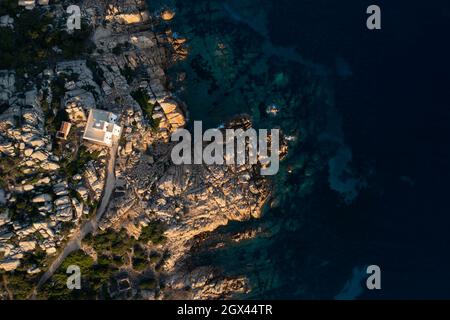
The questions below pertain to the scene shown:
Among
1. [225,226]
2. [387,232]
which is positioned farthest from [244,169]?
[387,232]

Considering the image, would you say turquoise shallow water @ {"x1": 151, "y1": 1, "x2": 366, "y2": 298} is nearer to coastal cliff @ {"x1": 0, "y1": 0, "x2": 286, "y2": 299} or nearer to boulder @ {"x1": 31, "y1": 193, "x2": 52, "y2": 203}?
coastal cliff @ {"x1": 0, "y1": 0, "x2": 286, "y2": 299}

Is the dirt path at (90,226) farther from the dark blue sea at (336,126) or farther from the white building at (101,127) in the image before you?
the dark blue sea at (336,126)

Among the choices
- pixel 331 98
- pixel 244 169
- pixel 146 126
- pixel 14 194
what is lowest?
pixel 14 194

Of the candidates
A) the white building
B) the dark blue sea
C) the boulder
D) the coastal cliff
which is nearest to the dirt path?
the coastal cliff

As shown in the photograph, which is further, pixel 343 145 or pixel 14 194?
pixel 343 145

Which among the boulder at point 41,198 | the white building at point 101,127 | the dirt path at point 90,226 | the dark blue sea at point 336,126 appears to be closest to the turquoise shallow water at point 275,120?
the dark blue sea at point 336,126
